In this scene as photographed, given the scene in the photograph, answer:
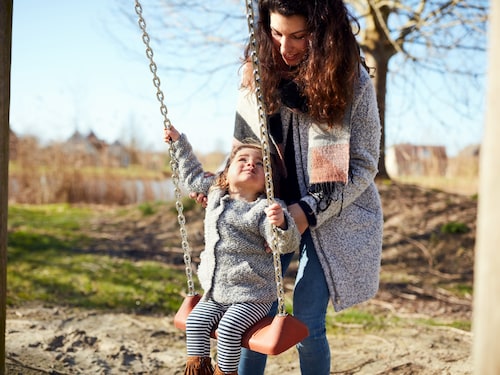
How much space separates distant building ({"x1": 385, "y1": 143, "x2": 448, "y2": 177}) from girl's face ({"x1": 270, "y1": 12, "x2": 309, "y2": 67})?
8010 millimetres

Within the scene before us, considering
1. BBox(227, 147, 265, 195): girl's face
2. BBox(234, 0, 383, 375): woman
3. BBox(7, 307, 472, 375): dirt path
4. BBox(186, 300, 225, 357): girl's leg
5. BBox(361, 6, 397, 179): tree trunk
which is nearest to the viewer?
BBox(234, 0, 383, 375): woman

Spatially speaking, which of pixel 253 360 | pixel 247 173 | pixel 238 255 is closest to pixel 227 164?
pixel 247 173

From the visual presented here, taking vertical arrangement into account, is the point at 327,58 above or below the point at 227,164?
above

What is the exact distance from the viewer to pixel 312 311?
2.22 meters

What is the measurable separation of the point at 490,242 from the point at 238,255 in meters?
1.42

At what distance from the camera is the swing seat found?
2041 mm

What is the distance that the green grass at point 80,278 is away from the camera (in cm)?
510

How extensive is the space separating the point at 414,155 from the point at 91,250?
6.62 metres

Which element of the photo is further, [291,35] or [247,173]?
[247,173]

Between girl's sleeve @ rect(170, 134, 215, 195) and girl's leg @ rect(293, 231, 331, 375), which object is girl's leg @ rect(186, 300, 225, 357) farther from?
girl's sleeve @ rect(170, 134, 215, 195)

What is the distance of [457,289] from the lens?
19.2 feet

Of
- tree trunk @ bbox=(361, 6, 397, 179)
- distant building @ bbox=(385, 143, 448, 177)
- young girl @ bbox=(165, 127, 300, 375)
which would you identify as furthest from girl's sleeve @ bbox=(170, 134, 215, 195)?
distant building @ bbox=(385, 143, 448, 177)

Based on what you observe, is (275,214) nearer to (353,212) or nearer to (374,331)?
(353,212)

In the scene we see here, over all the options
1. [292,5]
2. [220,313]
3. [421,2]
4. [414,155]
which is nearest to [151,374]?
[220,313]
